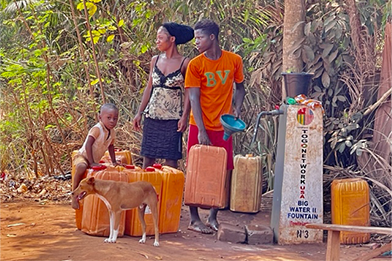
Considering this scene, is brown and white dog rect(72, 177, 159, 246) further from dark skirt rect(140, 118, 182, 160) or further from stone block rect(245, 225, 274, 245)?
stone block rect(245, 225, 274, 245)

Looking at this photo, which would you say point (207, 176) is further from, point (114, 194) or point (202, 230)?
point (114, 194)

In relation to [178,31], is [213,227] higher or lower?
lower

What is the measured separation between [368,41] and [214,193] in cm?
237

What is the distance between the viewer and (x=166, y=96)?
244 inches

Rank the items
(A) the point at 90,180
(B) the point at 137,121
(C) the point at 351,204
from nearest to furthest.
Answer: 1. (A) the point at 90,180
2. (C) the point at 351,204
3. (B) the point at 137,121

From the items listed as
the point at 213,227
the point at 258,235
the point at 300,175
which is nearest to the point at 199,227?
the point at 213,227

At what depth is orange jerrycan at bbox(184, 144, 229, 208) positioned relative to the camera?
5.80 metres

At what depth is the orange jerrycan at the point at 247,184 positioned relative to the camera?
23.0 ft

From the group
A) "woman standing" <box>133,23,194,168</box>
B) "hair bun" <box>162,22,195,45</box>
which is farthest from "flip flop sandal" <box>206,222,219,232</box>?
"hair bun" <box>162,22,195,45</box>

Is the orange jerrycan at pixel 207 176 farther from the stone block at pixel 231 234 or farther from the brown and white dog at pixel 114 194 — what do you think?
the brown and white dog at pixel 114 194

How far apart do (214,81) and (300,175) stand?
1.16 metres

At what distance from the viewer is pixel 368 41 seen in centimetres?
679

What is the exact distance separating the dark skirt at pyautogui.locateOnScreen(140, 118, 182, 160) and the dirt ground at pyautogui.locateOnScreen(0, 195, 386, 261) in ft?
2.33

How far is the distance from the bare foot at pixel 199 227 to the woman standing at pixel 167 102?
0.63 metres
